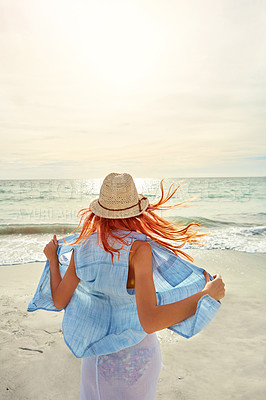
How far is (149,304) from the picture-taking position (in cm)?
126

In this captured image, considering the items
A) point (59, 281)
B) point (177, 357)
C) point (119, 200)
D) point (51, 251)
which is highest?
point (119, 200)

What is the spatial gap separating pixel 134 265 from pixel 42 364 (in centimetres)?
254

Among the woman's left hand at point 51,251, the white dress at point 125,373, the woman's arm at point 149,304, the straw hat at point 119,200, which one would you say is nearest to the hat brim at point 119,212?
the straw hat at point 119,200

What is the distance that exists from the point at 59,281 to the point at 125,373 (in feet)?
1.82

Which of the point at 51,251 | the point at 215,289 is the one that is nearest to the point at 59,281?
the point at 51,251

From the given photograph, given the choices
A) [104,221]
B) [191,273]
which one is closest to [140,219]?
[104,221]

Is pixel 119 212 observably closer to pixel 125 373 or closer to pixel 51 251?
pixel 51 251

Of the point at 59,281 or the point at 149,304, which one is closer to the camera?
the point at 149,304

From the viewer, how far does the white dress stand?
1482 mm

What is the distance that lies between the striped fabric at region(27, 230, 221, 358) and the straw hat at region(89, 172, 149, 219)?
0.11m

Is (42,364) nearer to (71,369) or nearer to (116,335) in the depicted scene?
(71,369)

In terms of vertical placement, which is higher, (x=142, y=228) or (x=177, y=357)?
(x=142, y=228)

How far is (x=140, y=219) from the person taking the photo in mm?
1494

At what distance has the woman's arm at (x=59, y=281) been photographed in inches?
61.1
